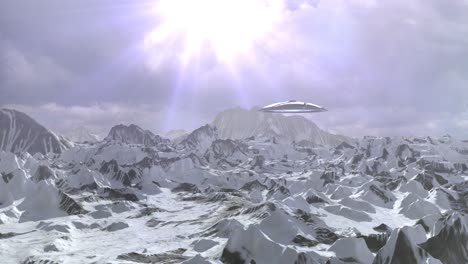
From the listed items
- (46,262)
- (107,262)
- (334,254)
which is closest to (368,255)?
(334,254)

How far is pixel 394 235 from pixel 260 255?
167ft

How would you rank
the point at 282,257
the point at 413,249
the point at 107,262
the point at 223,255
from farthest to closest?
the point at 107,262, the point at 223,255, the point at 282,257, the point at 413,249

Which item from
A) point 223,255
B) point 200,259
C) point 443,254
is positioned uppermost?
point 200,259

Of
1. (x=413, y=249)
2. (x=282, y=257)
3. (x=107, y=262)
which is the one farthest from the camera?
(x=107, y=262)

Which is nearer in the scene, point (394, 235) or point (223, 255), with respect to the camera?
point (394, 235)

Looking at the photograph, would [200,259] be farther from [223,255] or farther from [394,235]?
[394,235]

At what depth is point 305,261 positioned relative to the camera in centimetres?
15812

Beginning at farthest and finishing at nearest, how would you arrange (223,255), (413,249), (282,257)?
(223,255) → (282,257) → (413,249)

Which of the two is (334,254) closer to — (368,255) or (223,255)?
(368,255)

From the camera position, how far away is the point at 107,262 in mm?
194000

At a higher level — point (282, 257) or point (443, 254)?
point (282, 257)

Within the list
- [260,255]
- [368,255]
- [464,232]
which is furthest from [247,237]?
[464,232]

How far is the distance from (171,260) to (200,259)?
162ft

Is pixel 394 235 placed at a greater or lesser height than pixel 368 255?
greater
